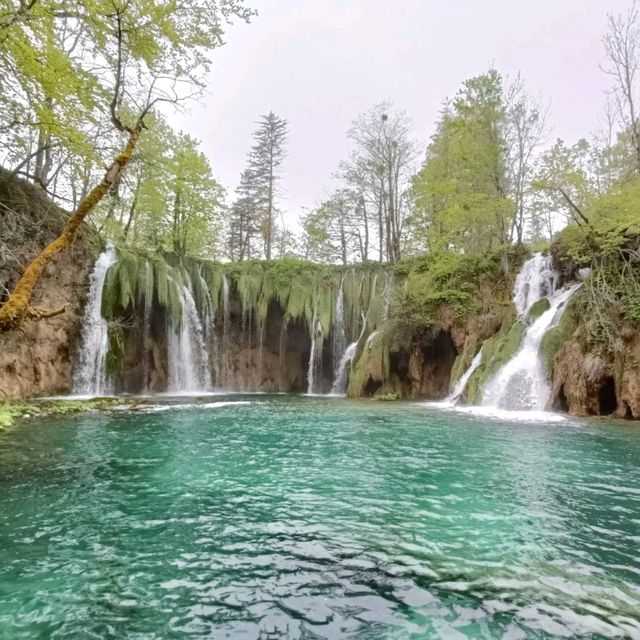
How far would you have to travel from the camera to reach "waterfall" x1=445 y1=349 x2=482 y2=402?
16352 mm

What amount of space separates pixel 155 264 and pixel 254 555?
20.1m

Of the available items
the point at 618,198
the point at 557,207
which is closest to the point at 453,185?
the point at 557,207

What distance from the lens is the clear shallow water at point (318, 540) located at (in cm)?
308

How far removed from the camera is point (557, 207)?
1664cm

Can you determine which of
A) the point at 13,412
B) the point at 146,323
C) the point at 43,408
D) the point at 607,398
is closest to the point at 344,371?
the point at 146,323

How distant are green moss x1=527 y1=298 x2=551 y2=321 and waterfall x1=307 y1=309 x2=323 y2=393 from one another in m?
11.6

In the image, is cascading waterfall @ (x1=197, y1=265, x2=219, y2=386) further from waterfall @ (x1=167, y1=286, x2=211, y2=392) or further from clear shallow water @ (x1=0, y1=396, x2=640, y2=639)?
clear shallow water @ (x1=0, y1=396, x2=640, y2=639)

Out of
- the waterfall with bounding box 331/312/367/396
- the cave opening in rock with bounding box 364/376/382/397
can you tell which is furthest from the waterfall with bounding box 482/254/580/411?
the waterfall with bounding box 331/312/367/396

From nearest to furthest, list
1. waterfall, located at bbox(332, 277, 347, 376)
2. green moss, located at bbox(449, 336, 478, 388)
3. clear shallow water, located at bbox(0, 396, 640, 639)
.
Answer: clear shallow water, located at bbox(0, 396, 640, 639), green moss, located at bbox(449, 336, 478, 388), waterfall, located at bbox(332, 277, 347, 376)

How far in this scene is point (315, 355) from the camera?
83.3 ft

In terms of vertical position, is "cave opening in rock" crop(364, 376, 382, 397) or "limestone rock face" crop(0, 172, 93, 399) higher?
"limestone rock face" crop(0, 172, 93, 399)

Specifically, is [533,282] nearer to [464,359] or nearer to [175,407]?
[464,359]

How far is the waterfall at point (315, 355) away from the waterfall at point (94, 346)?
10.2 meters

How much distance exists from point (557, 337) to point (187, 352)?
16837mm
